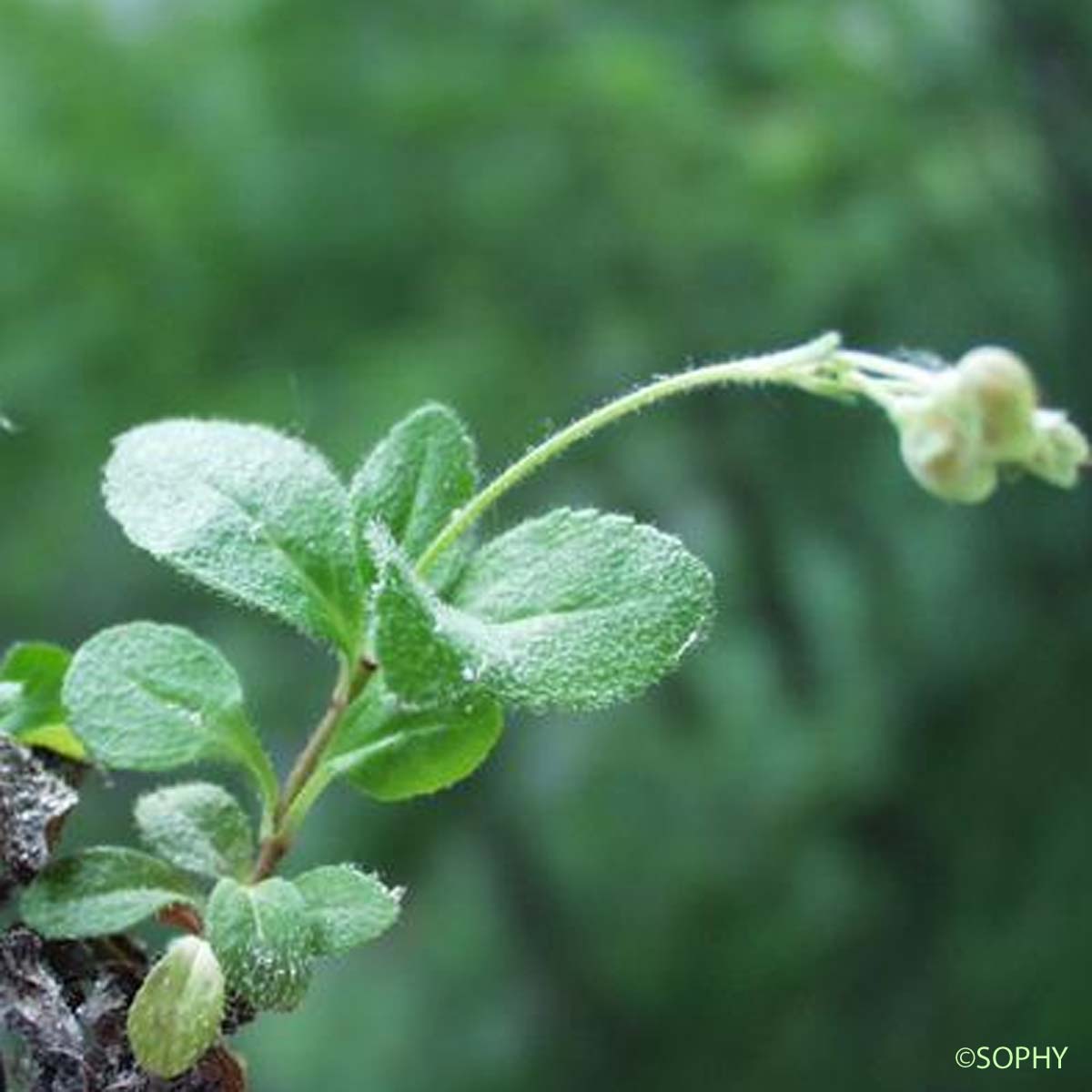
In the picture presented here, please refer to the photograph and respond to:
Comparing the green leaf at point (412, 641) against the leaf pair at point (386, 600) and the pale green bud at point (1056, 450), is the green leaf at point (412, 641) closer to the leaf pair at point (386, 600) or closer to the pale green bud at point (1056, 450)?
the leaf pair at point (386, 600)

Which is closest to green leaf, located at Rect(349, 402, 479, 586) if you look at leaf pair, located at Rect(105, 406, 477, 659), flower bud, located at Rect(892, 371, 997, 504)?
leaf pair, located at Rect(105, 406, 477, 659)

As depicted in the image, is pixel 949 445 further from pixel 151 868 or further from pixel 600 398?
pixel 600 398

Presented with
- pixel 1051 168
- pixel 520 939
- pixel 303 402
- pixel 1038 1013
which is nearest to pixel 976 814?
pixel 1038 1013

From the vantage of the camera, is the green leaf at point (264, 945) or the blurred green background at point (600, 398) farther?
the blurred green background at point (600, 398)

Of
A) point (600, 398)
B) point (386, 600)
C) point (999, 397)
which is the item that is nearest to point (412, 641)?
point (386, 600)

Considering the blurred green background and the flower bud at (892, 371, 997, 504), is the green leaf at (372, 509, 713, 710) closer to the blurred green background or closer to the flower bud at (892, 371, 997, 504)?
the flower bud at (892, 371, 997, 504)

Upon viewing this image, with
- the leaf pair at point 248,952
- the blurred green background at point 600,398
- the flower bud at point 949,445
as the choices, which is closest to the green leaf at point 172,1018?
the leaf pair at point 248,952

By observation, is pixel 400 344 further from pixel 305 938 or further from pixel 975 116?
pixel 305 938
